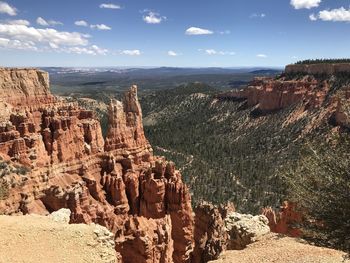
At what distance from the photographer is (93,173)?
4019 cm

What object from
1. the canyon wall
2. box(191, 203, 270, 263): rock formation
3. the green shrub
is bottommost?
box(191, 203, 270, 263): rock formation

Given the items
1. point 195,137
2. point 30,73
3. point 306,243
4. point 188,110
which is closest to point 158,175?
point 30,73

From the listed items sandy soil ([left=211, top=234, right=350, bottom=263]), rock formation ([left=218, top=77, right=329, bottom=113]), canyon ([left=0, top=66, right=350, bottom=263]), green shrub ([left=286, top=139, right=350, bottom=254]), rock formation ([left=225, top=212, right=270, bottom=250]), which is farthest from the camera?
rock formation ([left=218, top=77, right=329, bottom=113])

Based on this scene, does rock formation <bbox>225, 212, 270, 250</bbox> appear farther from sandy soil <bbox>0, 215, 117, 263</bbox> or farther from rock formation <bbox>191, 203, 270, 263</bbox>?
sandy soil <bbox>0, 215, 117, 263</bbox>

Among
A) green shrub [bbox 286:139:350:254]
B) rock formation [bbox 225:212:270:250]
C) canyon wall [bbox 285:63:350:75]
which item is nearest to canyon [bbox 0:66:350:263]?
rock formation [bbox 225:212:270:250]

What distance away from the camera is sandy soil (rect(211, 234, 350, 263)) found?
1686cm

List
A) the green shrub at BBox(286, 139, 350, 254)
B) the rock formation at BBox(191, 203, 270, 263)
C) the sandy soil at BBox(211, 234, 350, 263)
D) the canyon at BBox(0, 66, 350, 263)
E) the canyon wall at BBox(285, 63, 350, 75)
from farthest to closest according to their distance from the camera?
the canyon wall at BBox(285, 63, 350, 75) < the canyon at BBox(0, 66, 350, 263) < the rock formation at BBox(191, 203, 270, 263) < the sandy soil at BBox(211, 234, 350, 263) < the green shrub at BBox(286, 139, 350, 254)

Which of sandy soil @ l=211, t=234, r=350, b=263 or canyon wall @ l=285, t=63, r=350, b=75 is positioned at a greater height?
canyon wall @ l=285, t=63, r=350, b=75

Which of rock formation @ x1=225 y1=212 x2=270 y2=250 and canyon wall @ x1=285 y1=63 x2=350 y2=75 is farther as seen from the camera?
canyon wall @ x1=285 y1=63 x2=350 y2=75

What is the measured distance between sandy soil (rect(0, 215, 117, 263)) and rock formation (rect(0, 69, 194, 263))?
37.4 ft

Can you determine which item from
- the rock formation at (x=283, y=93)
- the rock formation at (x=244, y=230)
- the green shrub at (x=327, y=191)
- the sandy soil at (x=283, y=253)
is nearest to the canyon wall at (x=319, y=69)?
the rock formation at (x=283, y=93)

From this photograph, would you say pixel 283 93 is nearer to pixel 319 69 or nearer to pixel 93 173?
pixel 319 69

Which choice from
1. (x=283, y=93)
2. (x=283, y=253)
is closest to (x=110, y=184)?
(x=283, y=253)

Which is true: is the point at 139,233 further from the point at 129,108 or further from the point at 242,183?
the point at 242,183
